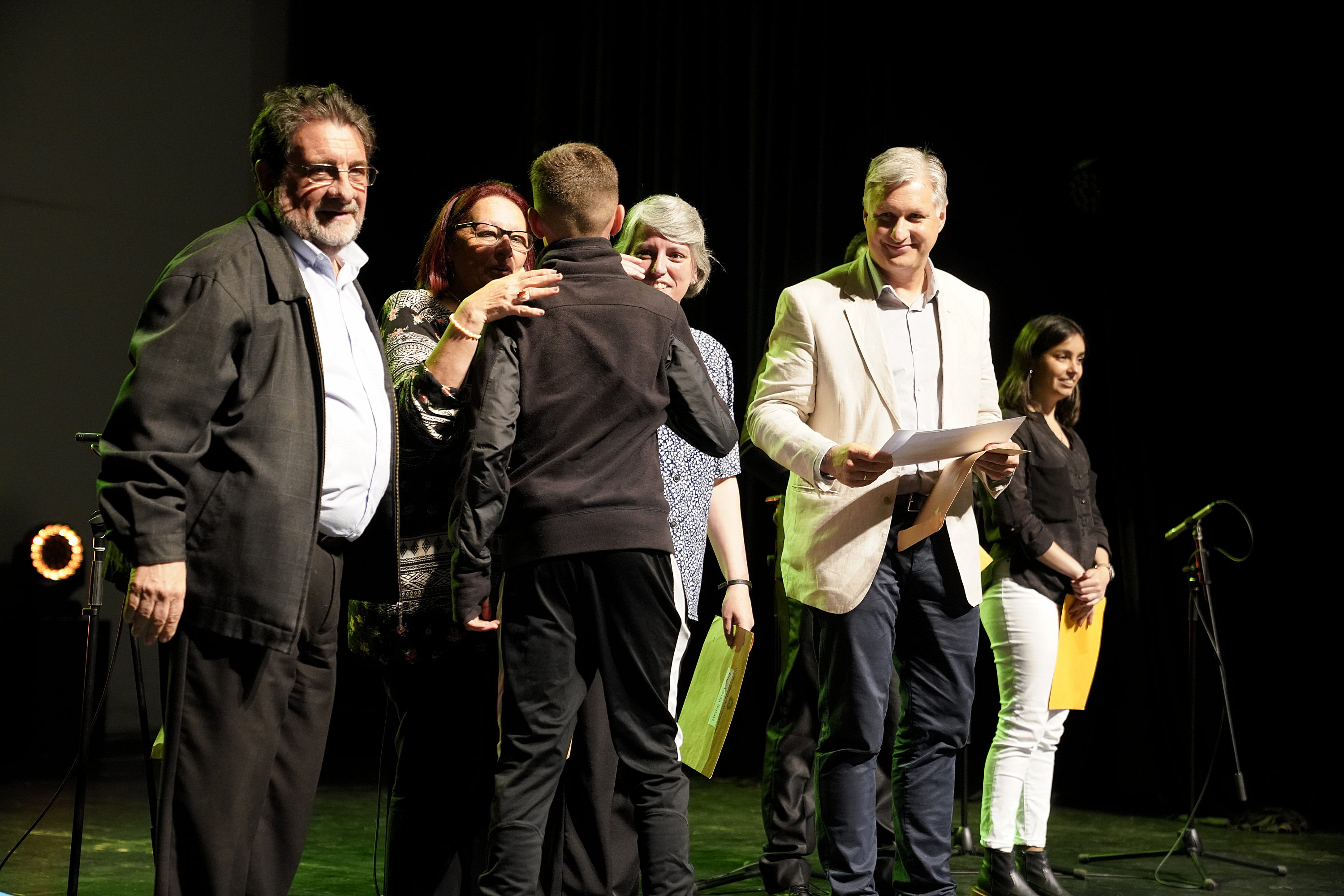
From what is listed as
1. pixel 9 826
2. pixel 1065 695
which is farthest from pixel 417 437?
pixel 9 826

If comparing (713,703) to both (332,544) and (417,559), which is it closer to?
(417,559)

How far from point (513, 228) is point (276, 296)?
2.28 feet

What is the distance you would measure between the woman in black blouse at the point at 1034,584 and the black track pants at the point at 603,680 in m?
1.47

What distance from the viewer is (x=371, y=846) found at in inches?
156

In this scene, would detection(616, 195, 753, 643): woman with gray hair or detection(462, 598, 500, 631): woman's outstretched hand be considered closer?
detection(462, 598, 500, 631): woman's outstretched hand

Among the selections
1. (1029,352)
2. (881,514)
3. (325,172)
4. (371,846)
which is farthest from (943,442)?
(371,846)

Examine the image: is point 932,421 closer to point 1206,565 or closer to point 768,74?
point 1206,565

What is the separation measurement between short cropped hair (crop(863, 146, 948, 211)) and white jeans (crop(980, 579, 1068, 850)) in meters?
1.28

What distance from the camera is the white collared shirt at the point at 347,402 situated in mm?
1945

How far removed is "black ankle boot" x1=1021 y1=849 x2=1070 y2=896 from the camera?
3377mm

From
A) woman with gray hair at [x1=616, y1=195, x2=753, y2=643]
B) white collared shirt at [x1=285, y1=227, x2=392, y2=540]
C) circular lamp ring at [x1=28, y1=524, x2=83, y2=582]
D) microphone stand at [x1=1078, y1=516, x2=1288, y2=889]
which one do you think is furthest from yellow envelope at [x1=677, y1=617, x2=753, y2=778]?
circular lamp ring at [x1=28, y1=524, x2=83, y2=582]

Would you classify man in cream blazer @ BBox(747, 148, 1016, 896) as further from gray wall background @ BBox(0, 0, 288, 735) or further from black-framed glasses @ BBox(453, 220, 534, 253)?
gray wall background @ BBox(0, 0, 288, 735)

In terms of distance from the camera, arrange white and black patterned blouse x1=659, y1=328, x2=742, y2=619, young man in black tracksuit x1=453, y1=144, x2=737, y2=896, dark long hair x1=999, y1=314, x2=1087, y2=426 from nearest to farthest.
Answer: young man in black tracksuit x1=453, y1=144, x2=737, y2=896, white and black patterned blouse x1=659, y1=328, x2=742, y2=619, dark long hair x1=999, y1=314, x2=1087, y2=426

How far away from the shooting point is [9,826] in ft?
13.2
